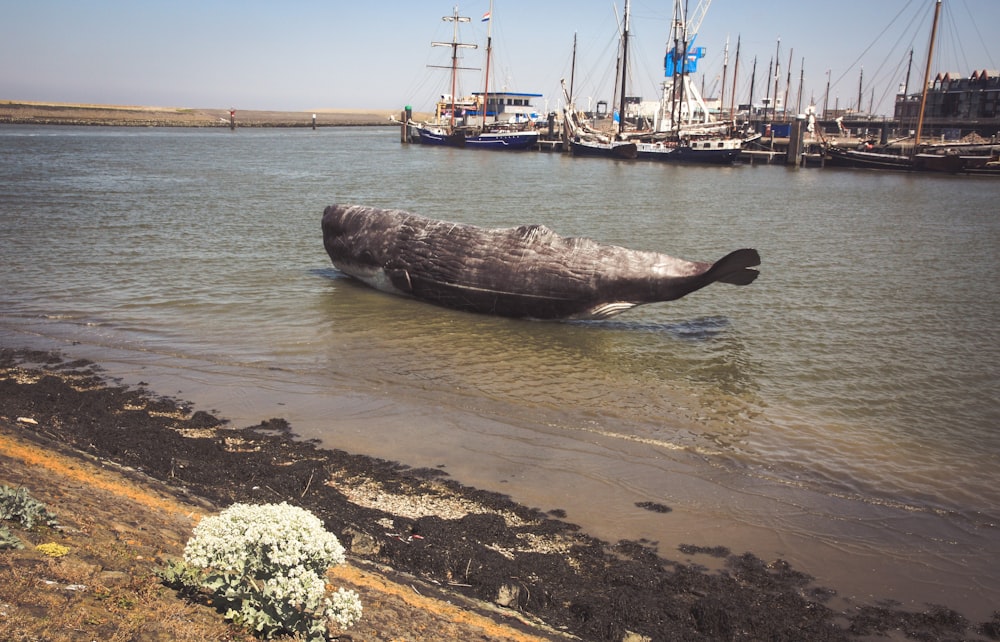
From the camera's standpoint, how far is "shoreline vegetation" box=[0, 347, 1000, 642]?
13.7 ft

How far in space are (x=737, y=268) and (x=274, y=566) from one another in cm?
888

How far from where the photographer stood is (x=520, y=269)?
12734 mm

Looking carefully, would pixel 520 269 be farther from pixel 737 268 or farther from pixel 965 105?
pixel 965 105

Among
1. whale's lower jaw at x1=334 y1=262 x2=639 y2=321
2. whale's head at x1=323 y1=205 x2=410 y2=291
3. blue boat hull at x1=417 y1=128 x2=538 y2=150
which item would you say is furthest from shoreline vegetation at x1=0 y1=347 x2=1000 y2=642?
blue boat hull at x1=417 y1=128 x2=538 y2=150

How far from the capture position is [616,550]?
6.06 m

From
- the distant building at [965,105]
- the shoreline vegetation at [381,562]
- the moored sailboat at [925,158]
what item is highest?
the distant building at [965,105]

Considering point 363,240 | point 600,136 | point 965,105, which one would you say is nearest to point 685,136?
point 600,136

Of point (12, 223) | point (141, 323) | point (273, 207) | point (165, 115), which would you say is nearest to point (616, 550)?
point (141, 323)

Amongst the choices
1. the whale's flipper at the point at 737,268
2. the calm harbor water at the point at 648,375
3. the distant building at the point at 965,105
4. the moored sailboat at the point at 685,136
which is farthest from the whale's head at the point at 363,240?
the distant building at the point at 965,105

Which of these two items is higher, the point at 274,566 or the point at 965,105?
the point at 965,105

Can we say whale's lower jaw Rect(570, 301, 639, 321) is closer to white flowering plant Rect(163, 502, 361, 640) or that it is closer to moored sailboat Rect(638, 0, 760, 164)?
white flowering plant Rect(163, 502, 361, 640)

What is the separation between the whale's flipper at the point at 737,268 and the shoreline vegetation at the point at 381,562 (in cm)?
579

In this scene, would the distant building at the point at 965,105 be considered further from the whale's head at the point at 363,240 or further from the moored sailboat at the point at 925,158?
the whale's head at the point at 363,240

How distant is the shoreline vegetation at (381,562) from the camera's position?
419 centimetres
